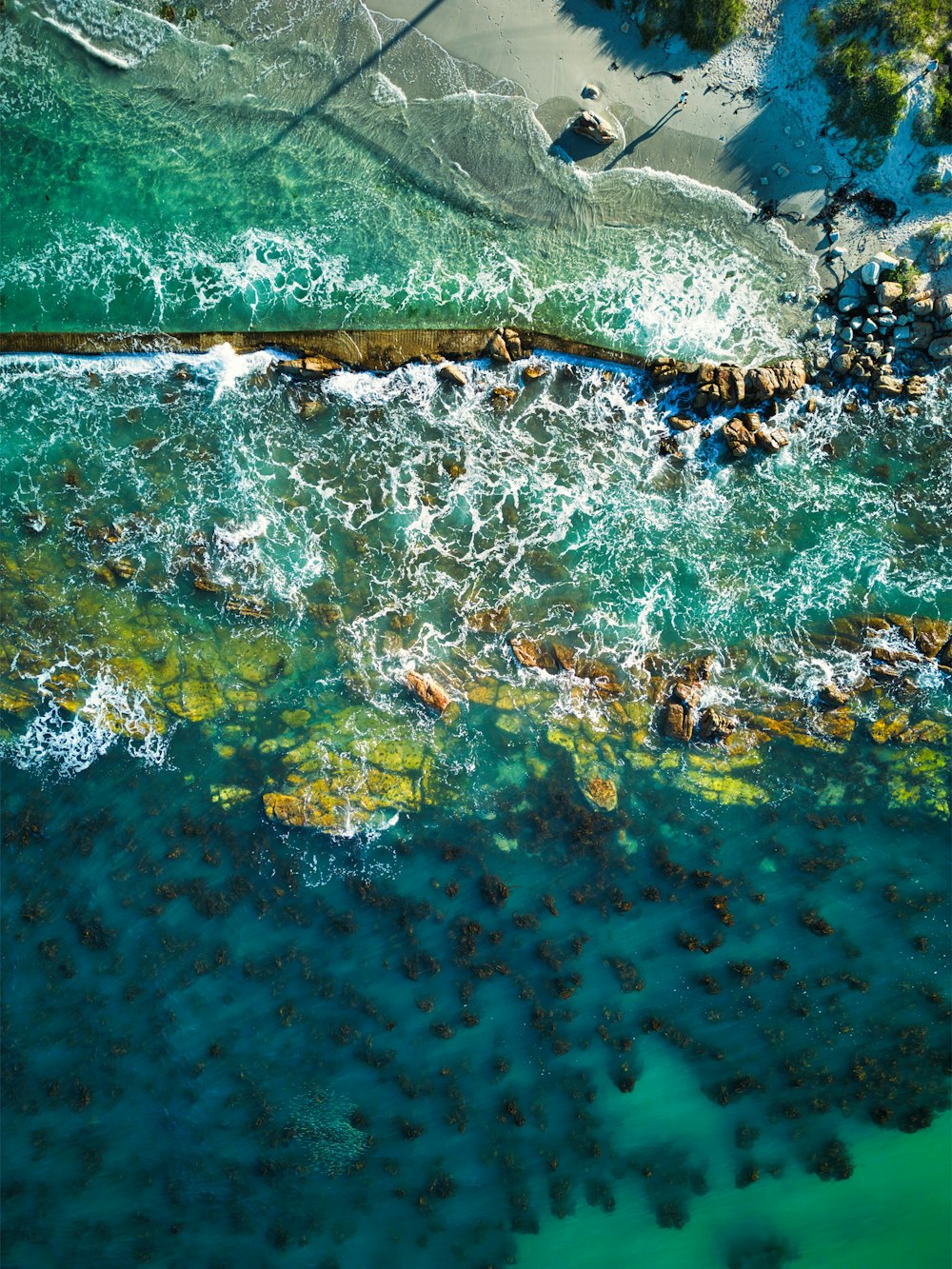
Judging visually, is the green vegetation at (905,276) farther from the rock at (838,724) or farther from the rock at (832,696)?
the rock at (838,724)

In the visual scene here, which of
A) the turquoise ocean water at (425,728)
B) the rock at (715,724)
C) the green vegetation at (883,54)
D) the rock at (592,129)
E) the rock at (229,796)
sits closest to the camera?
the green vegetation at (883,54)

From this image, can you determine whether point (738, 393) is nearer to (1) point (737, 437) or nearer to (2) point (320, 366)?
(1) point (737, 437)

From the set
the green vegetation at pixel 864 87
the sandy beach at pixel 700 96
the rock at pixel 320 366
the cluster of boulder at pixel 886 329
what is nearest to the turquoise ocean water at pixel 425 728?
the rock at pixel 320 366

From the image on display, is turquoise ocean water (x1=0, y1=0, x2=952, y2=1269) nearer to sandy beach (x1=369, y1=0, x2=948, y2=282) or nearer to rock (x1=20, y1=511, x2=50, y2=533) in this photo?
rock (x1=20, y1=511, x2=50, y2=533)

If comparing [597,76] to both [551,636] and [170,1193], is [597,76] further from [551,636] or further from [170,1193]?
[170,1193]

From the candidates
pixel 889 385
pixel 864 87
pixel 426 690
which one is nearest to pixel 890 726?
pixel 889 385

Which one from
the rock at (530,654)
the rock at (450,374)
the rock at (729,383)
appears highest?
the rock at (729,383)
